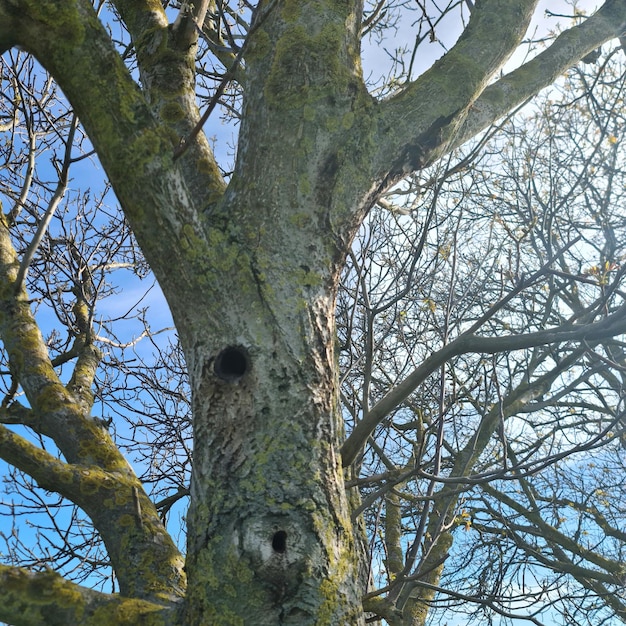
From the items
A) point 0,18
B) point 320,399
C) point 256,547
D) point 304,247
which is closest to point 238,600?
point 256,547

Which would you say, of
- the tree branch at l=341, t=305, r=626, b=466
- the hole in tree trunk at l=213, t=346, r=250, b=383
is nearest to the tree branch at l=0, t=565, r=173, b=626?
the hole in tree trunk at l=213, t=346, r=250, b=383

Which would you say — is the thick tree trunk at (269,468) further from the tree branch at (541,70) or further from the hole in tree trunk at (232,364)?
the tree branch at (541,70)

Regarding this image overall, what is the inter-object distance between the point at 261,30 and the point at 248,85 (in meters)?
0.31

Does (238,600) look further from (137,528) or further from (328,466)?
(137,528)

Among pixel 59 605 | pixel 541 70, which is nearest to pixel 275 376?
pixel 59 605

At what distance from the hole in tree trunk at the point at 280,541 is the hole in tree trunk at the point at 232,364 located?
0.54 meters

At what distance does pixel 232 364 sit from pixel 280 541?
2.08 feet

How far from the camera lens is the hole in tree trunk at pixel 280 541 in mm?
1865

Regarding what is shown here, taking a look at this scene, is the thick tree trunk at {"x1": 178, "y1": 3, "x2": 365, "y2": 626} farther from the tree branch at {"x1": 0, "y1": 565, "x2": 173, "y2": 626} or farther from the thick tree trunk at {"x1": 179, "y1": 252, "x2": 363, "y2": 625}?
the tree branch at {"x1": 0, "y1": 565, "x2": 173, "y2": 626}

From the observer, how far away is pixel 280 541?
1.88 meters

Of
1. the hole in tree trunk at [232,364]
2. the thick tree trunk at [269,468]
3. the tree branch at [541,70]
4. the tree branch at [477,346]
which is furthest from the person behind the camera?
the tree branch at [541,70]

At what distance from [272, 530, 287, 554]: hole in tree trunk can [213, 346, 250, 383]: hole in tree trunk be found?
538 mm

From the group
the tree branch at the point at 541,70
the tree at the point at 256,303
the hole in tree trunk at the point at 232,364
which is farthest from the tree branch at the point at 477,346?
the tree branch at the point at 541,70

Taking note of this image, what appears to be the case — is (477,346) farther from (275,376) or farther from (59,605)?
(59,605)
